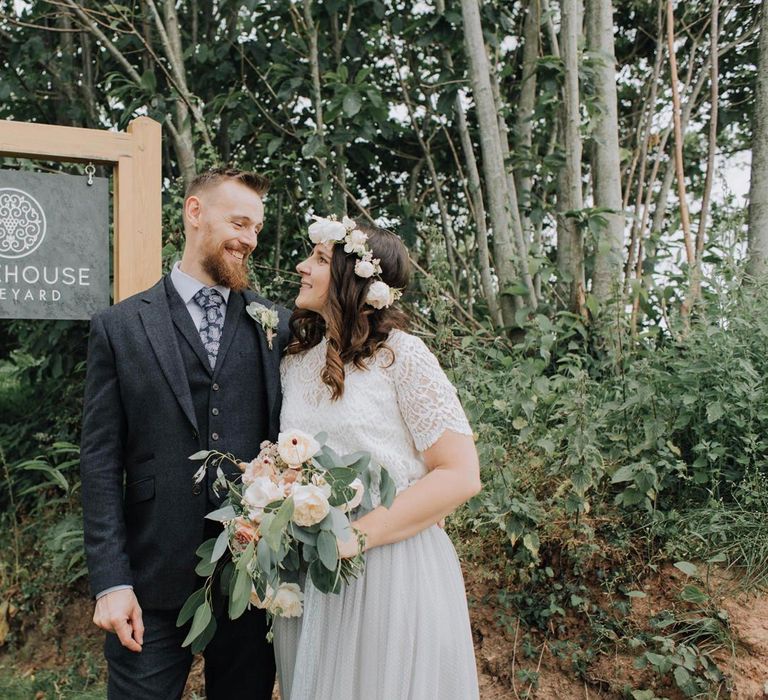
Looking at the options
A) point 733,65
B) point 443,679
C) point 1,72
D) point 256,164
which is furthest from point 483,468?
point 1,72

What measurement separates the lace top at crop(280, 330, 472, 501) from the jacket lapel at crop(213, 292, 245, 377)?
28 centimetres

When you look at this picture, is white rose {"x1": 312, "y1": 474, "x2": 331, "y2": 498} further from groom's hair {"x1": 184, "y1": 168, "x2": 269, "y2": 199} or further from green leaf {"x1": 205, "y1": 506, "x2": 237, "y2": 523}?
groom's hair {"x1": 184, "y1": 168, "x2": 269, "y2": 199}

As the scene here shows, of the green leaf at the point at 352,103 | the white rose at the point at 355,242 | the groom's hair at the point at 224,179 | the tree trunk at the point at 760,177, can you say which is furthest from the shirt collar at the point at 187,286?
the tree trunk at the point at 760,177

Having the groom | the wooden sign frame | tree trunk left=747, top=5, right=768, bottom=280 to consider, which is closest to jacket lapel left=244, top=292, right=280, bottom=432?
the groom

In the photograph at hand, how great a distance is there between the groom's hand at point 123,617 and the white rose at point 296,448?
25.6 inches

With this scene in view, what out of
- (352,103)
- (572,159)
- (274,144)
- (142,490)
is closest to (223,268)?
(142,490)

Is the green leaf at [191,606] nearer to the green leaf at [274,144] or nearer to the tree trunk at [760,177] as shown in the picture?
the green leaf at [274,144]

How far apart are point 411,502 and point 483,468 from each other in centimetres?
135

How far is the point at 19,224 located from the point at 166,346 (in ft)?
3.18

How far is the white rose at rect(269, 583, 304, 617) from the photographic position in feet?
5.70

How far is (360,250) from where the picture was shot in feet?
6.45

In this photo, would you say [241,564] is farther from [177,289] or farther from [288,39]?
[288,39]

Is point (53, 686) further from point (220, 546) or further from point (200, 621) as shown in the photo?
point (220, 546)

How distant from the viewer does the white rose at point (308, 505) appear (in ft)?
5.00
